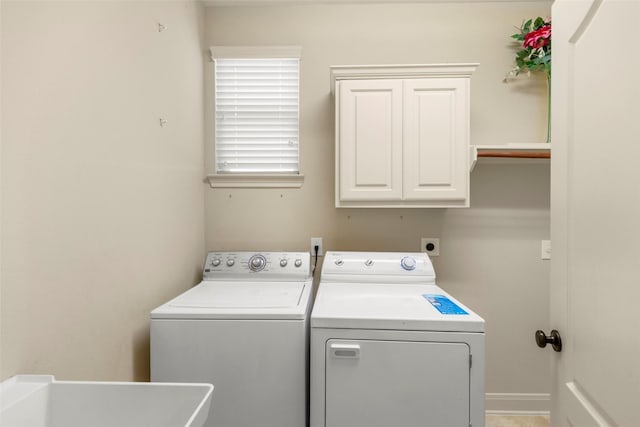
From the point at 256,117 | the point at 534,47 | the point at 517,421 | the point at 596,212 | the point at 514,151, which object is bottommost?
the point at 517,421

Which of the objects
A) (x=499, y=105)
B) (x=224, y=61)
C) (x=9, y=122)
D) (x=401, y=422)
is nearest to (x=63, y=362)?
(x=9, y=122)

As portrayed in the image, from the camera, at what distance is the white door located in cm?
60

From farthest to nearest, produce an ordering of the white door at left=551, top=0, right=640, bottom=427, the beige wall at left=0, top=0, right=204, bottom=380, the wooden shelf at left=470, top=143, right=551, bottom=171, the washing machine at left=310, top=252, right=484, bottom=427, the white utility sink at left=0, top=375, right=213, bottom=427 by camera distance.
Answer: the wooden shelf at left=470, top=143, right=551, bottom=171, the washing machine at left=310, top=252, right=484, bottom=427, the beige wall at left=0, top=0, right=204, bottom=380, the white utility sink at left=0, top=375, right=213, bottom=427, the white door at left=551, top=0, right=640, bottom=427

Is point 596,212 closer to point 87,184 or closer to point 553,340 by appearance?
point 553,340

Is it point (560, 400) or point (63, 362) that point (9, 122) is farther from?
point (560, 400)

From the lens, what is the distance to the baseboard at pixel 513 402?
2.04 m

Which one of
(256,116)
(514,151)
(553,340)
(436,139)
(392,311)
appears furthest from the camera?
(256,116)

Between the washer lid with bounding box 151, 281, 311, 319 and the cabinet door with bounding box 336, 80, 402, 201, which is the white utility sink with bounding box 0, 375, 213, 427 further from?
the cabinet door with bounding box 336, 80, 402, 201

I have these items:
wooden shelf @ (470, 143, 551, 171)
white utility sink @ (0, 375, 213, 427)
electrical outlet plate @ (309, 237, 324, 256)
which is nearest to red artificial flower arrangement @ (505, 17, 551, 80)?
wooden shelf @ (470, 143, 551, 171)

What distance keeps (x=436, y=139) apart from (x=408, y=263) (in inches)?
29.4

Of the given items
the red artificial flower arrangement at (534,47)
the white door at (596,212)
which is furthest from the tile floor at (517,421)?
the red artificial flower arrangement at (534,47)

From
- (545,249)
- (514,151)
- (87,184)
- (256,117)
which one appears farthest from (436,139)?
(87,184)


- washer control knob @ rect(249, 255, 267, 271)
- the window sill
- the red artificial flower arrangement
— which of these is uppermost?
the red artificial flower arrangement

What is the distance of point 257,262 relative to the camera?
1.87 metres
